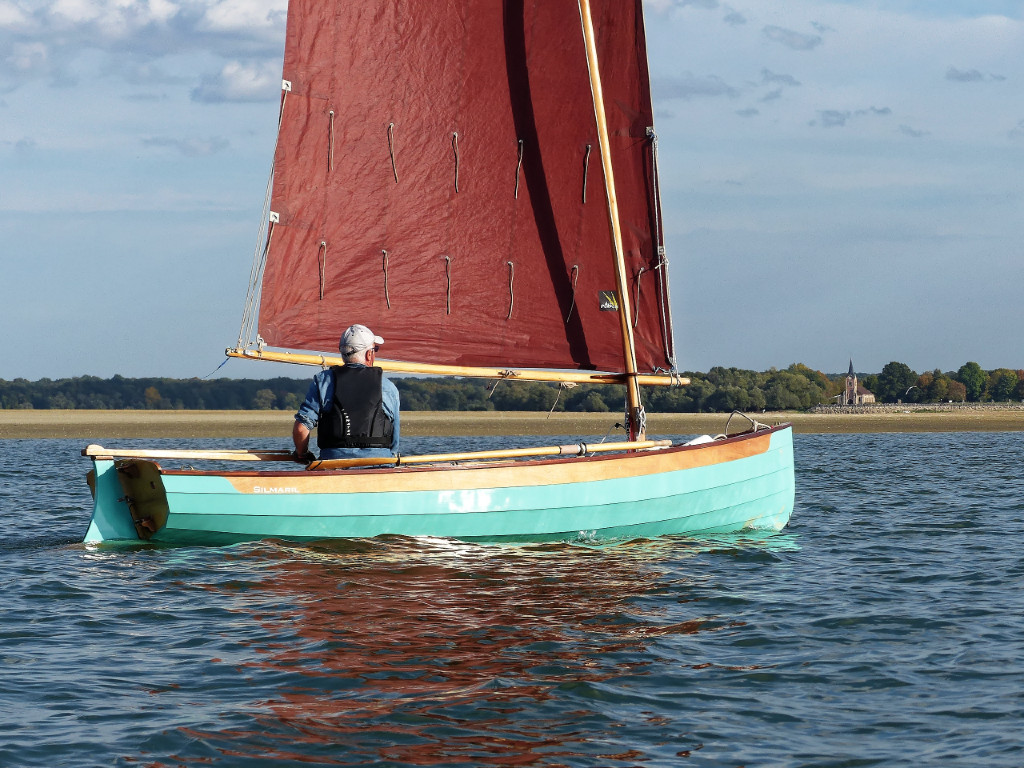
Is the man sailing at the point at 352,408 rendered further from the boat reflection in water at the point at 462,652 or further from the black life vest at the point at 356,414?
the boat reflection in water at the point at 462,652

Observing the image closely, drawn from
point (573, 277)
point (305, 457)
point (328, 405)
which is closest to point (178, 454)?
point (305, 457)

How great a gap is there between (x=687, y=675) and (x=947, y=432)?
179 feet

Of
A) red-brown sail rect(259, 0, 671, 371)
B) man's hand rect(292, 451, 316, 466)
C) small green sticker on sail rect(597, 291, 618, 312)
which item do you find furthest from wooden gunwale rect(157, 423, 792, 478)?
small green sticker on sail rect(597, 291, 618, 312)

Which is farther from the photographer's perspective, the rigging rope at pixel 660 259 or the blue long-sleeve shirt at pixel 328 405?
the rigging rope at pixel 660 259

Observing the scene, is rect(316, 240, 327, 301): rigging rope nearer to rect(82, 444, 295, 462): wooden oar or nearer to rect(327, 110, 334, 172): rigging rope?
rect(327, 110, 334, 172): rigging rope

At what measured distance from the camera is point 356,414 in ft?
39.8

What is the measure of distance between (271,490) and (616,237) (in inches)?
219

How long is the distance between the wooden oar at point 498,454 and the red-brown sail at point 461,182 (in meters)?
1.61

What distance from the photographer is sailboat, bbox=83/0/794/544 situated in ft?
45.6

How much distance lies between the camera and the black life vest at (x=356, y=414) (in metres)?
11.9

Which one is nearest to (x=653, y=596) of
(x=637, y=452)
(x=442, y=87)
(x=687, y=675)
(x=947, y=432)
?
(x=687, y=675)

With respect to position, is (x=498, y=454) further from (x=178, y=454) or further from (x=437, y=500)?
(x=178, y=454)

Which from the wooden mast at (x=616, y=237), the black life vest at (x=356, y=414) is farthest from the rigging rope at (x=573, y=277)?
the black life vest at (x=356, y=414)

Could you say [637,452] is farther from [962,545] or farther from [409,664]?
[409,664]
